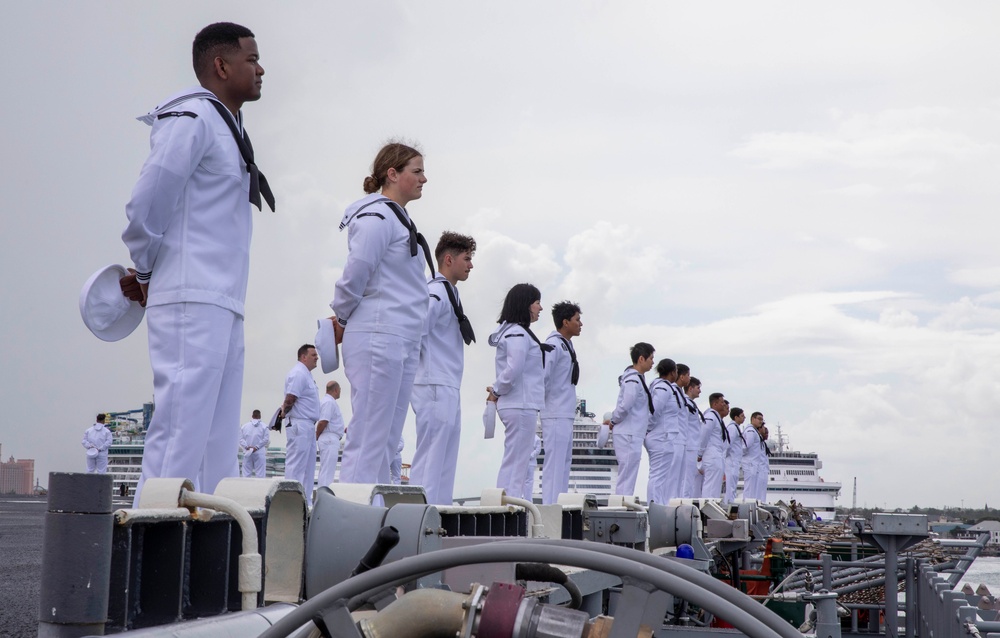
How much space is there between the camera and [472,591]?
167 cm

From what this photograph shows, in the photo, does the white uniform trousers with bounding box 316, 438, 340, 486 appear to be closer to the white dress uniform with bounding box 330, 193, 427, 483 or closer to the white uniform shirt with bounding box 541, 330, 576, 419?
the white uniform shirt with bounding box 541, 330, 576, 419

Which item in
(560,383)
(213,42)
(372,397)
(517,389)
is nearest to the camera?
(213,42)

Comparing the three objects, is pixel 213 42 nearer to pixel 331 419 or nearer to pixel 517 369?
pixel 517 369

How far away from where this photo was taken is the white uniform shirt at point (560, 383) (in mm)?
11766

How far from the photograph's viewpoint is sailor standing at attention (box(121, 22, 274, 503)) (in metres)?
3.73

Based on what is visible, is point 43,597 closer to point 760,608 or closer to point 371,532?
point 371,532

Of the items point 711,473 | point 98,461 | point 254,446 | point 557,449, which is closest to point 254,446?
point 254,446

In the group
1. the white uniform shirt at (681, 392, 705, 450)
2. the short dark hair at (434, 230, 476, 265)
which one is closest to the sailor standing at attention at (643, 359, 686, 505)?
the white uniform shirt at (681, 392, 705, 450)

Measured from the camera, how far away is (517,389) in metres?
10.4

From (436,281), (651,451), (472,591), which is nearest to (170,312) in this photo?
(472,591)

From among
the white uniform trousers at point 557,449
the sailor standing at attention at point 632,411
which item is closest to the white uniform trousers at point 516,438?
the white uniform trousers at point 557,449

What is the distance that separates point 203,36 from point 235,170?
1.95 ft

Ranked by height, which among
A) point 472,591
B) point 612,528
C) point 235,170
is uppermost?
point 235,170

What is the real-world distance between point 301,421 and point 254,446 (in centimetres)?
809
